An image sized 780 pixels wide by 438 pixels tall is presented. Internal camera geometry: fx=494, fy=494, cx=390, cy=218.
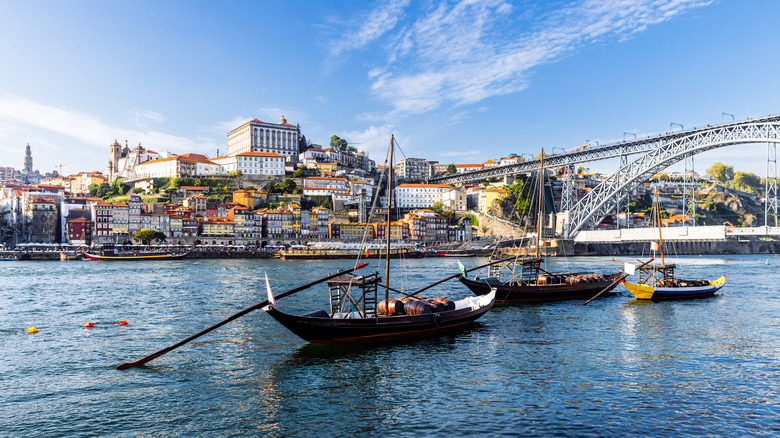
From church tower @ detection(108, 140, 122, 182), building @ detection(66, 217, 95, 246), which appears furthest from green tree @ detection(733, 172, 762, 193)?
church tower @ detection(108, 140, 122, 182)

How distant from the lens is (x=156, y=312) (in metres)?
21.4

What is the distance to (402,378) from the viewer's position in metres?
12.1

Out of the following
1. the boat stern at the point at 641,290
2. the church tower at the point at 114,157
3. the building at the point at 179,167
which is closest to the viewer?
the boat stern at the point at 641,290

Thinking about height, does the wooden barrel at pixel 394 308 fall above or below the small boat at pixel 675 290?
above

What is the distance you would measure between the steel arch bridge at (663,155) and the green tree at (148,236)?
5897cm

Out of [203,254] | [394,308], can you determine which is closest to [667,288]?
[394,308]

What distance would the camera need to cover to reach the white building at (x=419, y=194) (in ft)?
331

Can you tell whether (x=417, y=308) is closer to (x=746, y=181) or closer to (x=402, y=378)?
(x=402, y=378)

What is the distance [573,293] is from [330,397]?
19.3 meters

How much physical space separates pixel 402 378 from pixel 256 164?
90565 mm

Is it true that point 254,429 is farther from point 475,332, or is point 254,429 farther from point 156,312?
point 156,312

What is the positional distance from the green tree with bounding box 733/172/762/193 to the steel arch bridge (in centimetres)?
8891

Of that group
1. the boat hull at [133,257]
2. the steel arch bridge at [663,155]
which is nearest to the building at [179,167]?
the boat hull at [133,257]

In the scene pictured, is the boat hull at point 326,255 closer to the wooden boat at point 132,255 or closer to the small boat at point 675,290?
the wooden boat at point 132,255
